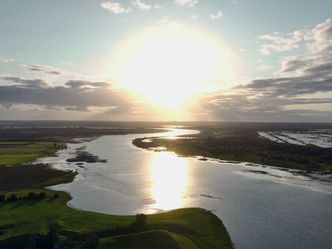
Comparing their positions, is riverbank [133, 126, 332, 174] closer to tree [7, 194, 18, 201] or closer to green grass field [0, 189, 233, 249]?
green grass field [0, 189, 233, 249]

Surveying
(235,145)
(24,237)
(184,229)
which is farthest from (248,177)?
(235,145)

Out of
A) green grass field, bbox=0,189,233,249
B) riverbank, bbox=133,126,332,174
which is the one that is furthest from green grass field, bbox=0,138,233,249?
riverbank, bbox=133,126,332,174

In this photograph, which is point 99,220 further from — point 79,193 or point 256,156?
point 256,156

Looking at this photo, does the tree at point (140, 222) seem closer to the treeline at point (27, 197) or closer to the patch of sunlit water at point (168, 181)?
the patch of sunlit water at point (168, 181)

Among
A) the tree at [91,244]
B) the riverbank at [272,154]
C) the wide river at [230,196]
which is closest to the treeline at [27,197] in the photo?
the wide river at [230,196]

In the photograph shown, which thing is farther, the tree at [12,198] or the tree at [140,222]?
the tree at [12,198]

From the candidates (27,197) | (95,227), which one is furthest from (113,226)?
(27,197)

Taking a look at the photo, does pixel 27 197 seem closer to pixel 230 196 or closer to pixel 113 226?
pixel 113 226
